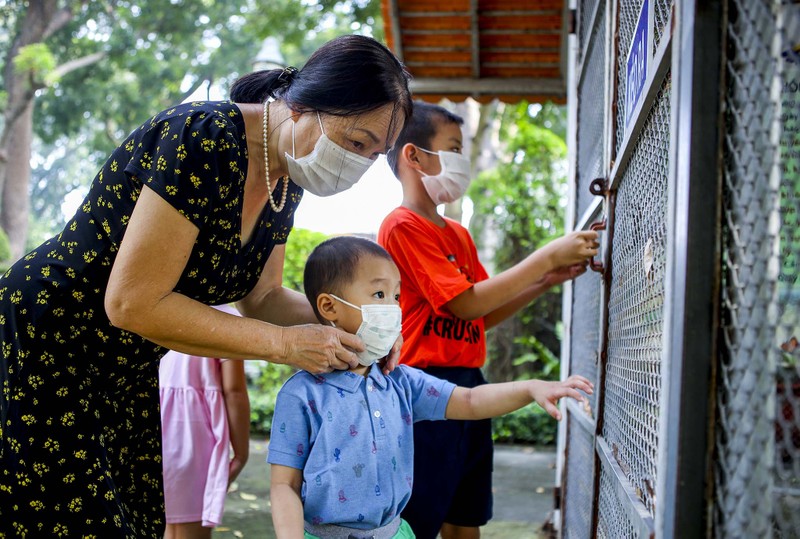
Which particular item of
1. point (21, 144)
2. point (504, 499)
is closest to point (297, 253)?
Answer: point (504, 499)

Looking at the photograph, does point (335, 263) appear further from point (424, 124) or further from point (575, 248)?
point (424, 124)

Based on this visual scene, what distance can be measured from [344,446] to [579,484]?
1106mm

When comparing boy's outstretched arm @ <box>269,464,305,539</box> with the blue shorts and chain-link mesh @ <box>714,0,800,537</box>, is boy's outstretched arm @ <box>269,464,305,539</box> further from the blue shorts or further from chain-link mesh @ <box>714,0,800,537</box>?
chain-link mesh @ <box>714,0,800,537</box>

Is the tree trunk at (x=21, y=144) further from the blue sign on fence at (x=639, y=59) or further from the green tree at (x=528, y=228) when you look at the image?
the blue sign on fence at (x=639, y=59)

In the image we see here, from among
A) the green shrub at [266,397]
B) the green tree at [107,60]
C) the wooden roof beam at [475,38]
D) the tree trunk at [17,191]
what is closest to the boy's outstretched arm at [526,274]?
the wooden roof beam at [475,38]

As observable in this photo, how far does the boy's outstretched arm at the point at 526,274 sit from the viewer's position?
2318mm

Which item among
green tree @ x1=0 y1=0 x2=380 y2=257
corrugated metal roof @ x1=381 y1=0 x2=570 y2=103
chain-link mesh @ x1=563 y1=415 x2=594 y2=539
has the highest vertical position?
green tree @ x1=0 y1=0 x2=380 y2=257

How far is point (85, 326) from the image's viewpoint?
180 cm

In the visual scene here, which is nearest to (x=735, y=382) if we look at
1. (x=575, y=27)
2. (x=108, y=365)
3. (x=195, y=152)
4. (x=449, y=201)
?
(x=195, y=152)

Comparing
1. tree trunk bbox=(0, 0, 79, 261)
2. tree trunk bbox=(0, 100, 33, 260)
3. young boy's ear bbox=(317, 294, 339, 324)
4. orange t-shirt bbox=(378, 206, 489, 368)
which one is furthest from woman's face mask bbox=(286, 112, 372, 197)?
tree trunk bbox=(0, 100, 33, 260)

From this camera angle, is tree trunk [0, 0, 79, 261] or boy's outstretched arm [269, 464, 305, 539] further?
tree trunk [0, 0, 79, 261]

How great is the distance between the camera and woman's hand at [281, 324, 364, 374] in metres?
1.78

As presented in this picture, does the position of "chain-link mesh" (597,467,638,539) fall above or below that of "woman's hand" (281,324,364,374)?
below

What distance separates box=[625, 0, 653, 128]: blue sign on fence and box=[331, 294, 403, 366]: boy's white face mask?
A: 752 mm
